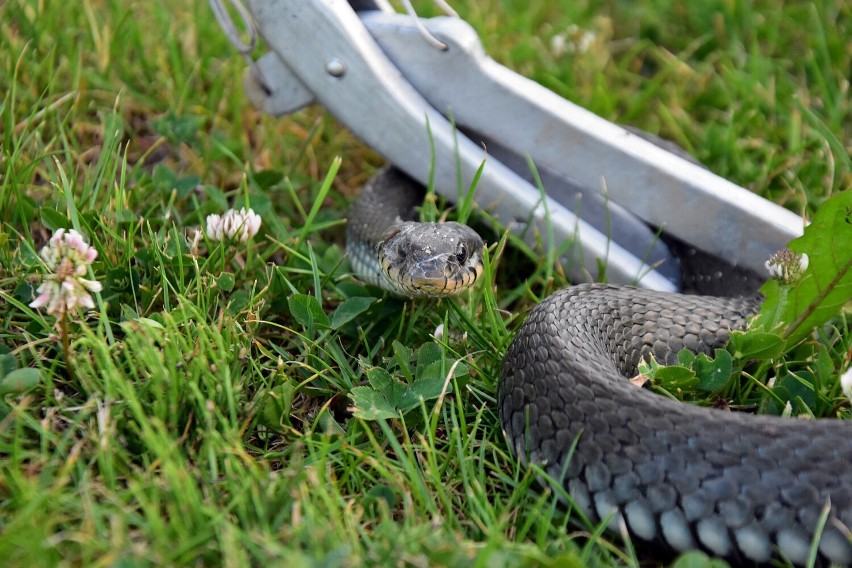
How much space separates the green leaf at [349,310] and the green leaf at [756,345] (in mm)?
1288

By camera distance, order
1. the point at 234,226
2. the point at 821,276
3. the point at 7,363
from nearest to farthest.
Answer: the point at 7,363, the point at 821,276, the point at 234,226

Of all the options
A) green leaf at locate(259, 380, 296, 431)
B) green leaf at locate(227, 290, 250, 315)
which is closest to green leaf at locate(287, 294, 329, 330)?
green leaf at locate(227, 290, 250, 315)

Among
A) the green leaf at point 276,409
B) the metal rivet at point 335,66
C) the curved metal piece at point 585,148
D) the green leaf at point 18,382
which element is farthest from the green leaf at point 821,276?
the green leaf at point 18,382

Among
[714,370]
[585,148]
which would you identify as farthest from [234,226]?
[714,370]

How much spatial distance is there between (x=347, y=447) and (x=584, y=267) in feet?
5.25

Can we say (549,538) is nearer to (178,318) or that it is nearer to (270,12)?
(178,318)

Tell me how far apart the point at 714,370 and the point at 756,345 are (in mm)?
185

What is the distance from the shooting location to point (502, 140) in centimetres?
401

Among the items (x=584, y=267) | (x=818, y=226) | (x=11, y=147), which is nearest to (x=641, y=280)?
(x=584, y=267)

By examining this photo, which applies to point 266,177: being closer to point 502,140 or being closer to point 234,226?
point 234,226

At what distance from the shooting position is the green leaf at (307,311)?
3.28 metres

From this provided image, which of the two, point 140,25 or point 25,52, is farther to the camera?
point 140,25

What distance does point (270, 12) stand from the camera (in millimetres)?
3938

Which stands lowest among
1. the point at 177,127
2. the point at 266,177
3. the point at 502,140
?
the point at 266,177
